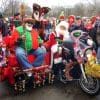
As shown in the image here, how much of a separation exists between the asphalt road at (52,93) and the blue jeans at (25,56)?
22.9 inches

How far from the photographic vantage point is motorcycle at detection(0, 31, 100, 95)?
752 centimetres

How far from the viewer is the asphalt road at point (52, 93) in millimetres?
7234

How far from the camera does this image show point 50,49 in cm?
817

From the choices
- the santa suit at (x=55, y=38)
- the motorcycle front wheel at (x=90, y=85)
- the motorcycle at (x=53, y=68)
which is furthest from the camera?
the santa suit at (x=55, y=38)

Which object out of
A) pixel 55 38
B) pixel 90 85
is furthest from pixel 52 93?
pixel 55 38

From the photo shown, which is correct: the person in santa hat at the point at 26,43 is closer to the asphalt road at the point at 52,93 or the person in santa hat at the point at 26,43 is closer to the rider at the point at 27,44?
the rider at the point at 27,44

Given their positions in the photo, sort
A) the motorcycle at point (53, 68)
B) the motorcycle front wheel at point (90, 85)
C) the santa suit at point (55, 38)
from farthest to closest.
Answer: the santa suit at point (55, 38), the motorcycle at point (53, 68), the motorcycle front wheel at point (90, 85)

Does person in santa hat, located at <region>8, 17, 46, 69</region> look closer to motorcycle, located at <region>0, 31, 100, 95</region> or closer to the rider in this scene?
the rider

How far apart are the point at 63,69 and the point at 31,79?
967 millimetres

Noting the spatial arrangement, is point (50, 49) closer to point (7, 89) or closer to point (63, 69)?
point (63, 69)

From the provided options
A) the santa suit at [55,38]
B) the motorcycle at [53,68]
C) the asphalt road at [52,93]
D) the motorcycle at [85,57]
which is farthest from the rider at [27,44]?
the motorcycle at [85,57]

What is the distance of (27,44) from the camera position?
7.79 metres

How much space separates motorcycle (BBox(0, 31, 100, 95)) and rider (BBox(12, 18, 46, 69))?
114mm

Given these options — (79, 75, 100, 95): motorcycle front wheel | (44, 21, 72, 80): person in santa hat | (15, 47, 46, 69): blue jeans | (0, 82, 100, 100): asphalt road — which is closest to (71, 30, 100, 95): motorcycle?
(79, 75, 100, 95): motorcycle front wheel
